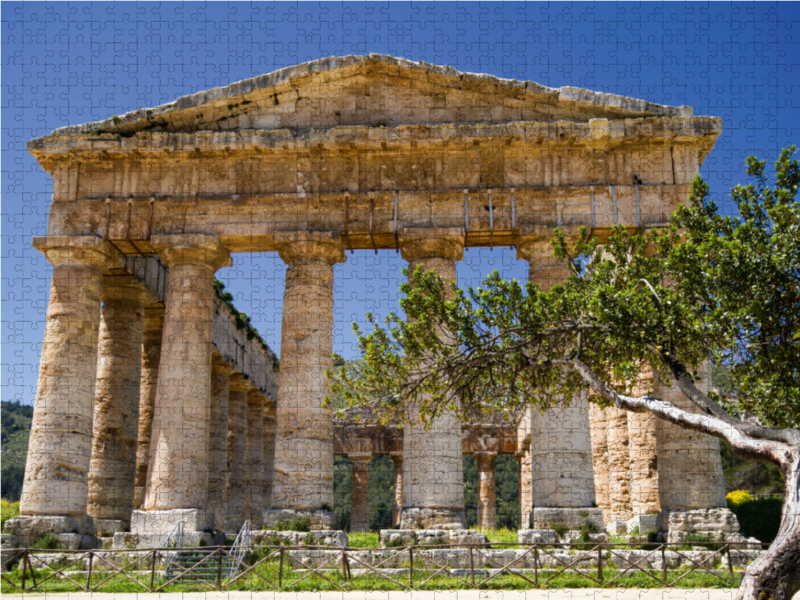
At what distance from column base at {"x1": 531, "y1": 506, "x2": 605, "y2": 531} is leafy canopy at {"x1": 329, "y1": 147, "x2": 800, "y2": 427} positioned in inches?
179

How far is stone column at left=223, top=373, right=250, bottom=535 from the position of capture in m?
33.3

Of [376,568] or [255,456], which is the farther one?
[255,456]

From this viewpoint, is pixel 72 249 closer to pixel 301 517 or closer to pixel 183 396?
pixel 183 396

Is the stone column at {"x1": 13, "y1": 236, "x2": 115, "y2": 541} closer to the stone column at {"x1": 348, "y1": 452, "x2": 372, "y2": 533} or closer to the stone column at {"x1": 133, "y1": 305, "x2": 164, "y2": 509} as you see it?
the stone column at {"x1": 133, "y1": 305, "x2": 164, "y2": 509}

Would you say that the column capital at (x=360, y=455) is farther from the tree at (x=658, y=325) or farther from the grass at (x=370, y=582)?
the tree at (x=658, y=325)

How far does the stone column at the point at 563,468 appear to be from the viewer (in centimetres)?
2011

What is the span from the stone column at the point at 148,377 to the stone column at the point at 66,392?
185 inches

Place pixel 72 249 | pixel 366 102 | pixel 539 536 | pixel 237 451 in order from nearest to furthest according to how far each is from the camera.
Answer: pixel 539 536, pixel 72 249, pixel 366 102, pixel 237 451

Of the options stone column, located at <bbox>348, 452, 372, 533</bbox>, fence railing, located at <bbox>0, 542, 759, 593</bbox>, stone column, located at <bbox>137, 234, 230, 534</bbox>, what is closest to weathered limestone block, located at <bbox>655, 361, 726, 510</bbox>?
fence railing, located at <bbox>0, 542, 759, 593</bbox>

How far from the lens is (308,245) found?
22.2m

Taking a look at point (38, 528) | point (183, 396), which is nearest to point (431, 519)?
point (183, 396)

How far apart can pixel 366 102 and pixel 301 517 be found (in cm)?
1131

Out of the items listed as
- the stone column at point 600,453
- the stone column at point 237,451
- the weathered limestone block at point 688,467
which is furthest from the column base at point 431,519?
the stone column at point 237,451

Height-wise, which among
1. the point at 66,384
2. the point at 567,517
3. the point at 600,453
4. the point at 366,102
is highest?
the point at 366,102
